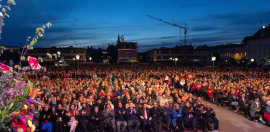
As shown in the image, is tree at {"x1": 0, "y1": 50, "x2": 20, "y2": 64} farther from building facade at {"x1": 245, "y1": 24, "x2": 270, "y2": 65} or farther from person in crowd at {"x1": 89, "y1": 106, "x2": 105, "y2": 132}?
building facade at {"x1": 245, "y1": 24, "x2": 270, "y2": 65}

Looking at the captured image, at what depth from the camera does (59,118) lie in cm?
812

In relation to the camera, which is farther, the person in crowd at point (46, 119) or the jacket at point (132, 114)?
the jacket at point (132, 114)

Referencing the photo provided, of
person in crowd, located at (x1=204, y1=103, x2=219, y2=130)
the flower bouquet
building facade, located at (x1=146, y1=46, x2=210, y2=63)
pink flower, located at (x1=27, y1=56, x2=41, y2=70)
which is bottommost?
person in crowd, located at (x1=204, y1=103, x2=219, y2=130)

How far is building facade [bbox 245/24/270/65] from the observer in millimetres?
52400

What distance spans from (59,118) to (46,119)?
52 cm

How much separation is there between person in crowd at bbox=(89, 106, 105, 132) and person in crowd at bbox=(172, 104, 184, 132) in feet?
9.86

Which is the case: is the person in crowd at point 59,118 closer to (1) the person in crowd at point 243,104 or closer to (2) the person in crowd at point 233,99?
(1) the person in crowd at point 243,104

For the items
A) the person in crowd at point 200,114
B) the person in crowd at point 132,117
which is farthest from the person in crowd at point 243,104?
the person in crowd at point 132,117

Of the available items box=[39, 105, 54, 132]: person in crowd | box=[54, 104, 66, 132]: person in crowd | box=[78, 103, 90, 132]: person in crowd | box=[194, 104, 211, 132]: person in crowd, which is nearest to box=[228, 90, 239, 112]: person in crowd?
box=[194, 104, 211, 132]: person in crowd

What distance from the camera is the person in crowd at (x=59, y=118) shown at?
25.9ft

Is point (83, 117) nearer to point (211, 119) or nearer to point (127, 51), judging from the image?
point (211, 119)

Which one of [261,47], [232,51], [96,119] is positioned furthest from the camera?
[232,51]

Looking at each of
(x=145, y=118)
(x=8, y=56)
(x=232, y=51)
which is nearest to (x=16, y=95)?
(x=145, y=118)

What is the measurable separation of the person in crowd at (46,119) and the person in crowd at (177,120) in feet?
16.5
